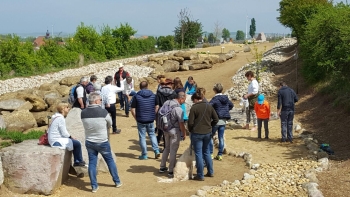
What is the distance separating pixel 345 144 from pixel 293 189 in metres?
3.69

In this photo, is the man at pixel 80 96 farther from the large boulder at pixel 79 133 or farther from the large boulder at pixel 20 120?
the large boulder at pixel 20 120

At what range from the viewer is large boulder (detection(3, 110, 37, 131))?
47.8 ft

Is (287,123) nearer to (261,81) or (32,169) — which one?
(32,169)

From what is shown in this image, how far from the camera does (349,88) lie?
13.8 metres

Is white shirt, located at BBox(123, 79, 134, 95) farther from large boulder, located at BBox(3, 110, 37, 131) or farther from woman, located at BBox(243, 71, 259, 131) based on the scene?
woman, located at BBox(243, 71, 259, 131)

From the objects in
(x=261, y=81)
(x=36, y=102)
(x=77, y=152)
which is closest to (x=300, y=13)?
(x=261, y=81)

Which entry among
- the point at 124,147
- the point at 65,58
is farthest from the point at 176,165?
the point at 65,58

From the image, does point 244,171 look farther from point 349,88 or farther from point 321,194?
point 349,88

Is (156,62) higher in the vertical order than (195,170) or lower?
higher

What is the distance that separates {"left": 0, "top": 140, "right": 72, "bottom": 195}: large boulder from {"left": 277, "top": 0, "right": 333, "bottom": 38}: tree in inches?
654

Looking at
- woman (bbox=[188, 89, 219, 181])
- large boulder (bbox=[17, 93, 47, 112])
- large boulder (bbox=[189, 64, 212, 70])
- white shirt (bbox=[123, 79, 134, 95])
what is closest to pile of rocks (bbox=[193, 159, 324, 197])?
woman (bbox=[188, 89, 219, 181])

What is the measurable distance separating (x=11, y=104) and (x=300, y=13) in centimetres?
1601

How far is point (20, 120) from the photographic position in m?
15.0

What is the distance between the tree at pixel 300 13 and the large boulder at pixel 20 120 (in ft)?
44.3
